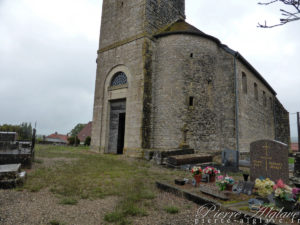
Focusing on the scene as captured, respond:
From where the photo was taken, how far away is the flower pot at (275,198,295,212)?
11.3 feet

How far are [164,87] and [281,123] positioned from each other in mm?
18482

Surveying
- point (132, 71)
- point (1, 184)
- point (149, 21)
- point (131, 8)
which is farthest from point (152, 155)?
point (131, 8)

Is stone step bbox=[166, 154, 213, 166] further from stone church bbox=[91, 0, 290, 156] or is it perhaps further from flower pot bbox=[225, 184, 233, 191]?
flower pot bbox=[225, 184, 233, 191]

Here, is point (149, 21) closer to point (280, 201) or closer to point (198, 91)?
point (198, 91)

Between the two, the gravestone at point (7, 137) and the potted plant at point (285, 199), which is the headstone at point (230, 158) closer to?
the potted plant at point (285, 199)

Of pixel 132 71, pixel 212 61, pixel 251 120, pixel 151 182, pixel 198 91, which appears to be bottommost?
pixel 151 182

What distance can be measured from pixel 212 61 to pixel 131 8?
24.0 feet

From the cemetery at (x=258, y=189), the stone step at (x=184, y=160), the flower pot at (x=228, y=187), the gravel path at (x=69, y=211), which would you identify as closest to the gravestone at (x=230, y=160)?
the stone step at (x=184, y=160)

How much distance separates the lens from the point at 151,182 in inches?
235

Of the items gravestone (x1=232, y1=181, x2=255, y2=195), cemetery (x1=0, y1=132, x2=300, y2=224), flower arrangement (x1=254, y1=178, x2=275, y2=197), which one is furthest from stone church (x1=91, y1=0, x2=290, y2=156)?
flower arrangement (x1=254, y1=178, x2=275, y2=197)

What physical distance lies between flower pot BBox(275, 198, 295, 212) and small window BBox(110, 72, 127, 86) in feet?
39.8

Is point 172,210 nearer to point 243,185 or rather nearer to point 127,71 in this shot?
point 243,185

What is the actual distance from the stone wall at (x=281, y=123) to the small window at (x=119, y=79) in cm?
1891

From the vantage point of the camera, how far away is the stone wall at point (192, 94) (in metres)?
12.6
